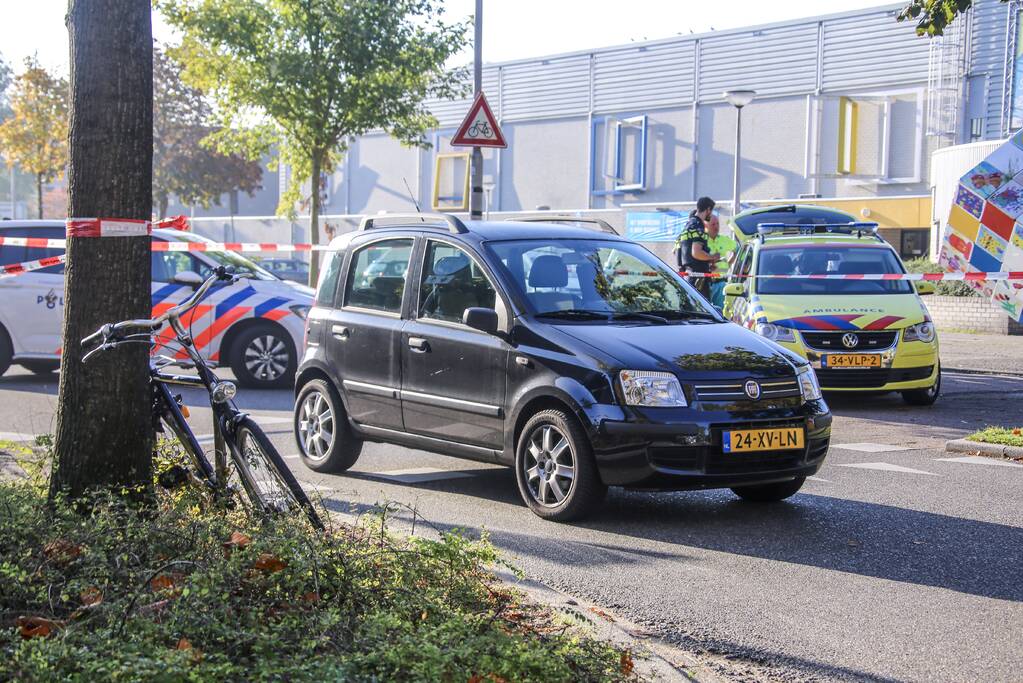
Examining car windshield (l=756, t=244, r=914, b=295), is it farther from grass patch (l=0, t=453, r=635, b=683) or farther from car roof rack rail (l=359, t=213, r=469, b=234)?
grass patch (l=0, t=453, r=635, b=683)

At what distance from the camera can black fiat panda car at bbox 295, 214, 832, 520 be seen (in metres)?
6.84

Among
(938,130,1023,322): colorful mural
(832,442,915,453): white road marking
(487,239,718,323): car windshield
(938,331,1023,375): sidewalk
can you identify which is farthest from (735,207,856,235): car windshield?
(487,239,718,323): car windshield

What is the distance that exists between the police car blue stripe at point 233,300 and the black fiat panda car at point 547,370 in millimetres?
4893

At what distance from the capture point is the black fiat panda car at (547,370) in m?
6.84

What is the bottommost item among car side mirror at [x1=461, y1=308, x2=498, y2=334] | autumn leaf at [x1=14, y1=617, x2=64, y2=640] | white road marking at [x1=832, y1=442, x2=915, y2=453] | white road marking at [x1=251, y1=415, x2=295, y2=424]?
white road marking at [x1=251, y1=415, x2=295, y2=424]

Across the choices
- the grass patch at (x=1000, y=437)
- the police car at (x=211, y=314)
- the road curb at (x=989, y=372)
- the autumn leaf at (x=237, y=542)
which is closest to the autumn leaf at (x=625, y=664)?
the autumn leaf at (x=237, y=542)

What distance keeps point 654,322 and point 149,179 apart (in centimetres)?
317

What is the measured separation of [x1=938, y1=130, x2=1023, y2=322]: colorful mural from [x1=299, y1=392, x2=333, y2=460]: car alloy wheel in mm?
8414

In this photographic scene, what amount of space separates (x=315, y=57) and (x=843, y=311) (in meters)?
14.2

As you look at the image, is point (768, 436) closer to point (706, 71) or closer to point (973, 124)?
point (973, 124)

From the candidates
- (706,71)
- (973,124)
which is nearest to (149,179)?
(973,124)

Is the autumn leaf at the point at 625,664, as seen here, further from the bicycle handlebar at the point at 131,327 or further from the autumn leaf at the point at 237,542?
the bicycle handlebar at the point at 131,327

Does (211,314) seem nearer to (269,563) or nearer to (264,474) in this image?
(264,474)

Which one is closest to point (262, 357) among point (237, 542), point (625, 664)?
point (237, 542)
